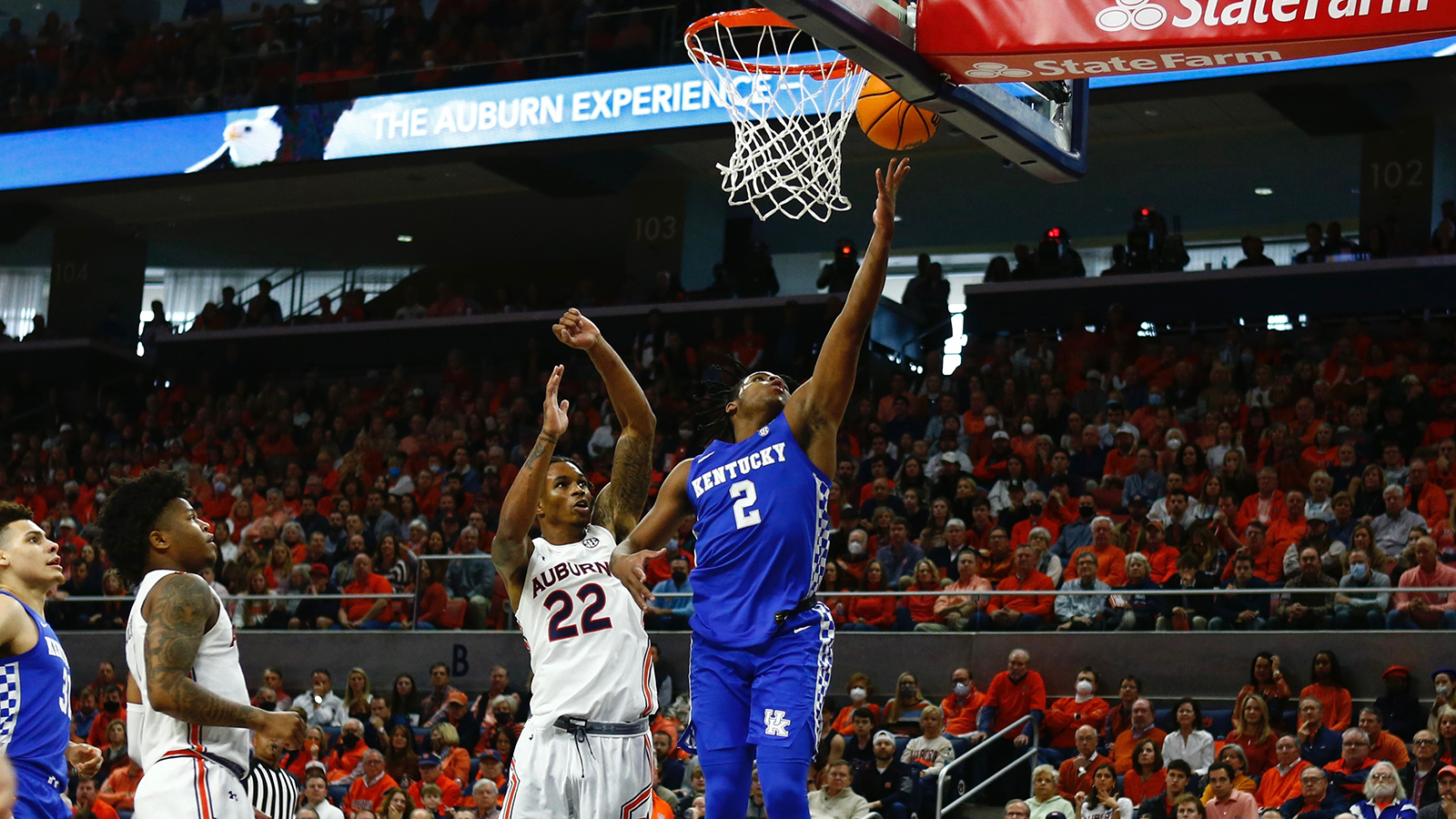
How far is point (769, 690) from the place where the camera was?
19.9ft

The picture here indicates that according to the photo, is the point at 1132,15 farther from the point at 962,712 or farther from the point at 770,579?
the point at 962,712

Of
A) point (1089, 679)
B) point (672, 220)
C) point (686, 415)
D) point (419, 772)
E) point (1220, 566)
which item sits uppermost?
point (672, 220)

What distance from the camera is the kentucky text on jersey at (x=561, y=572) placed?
677cm

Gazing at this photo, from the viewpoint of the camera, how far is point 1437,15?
5871 mm

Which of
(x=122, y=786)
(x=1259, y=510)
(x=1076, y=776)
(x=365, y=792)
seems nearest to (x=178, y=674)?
(x=1076, y=776)

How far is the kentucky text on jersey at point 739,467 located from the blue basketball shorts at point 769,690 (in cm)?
58

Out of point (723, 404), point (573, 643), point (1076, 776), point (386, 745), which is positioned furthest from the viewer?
point (386, 745)

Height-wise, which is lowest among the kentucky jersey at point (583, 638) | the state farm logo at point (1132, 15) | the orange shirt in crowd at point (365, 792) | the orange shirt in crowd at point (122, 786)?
the orange shirt in crowd at point (122, 786)

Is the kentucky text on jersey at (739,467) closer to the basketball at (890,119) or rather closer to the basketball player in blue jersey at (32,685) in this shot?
the basketball at (890,119)

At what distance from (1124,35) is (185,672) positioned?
4246mm

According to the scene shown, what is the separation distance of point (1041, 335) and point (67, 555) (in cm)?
1186

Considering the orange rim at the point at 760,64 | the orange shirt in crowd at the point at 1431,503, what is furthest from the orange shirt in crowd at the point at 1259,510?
the orange rim at the point at 760,64

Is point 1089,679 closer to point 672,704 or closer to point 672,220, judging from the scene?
point 672,704

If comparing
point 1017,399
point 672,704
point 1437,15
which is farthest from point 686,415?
point 1437,15
